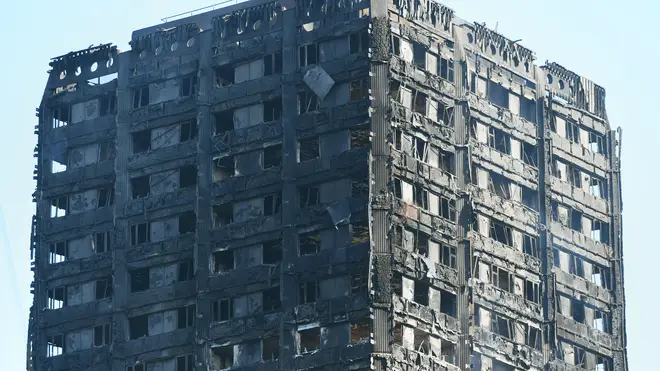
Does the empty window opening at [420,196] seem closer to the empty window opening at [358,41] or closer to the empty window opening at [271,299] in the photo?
the empty window opening at [358,41]

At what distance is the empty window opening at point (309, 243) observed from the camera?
647ft

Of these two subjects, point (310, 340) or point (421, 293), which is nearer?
point (310, 340)

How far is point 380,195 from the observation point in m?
194

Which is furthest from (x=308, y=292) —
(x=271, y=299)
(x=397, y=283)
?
(x=397, y=283)

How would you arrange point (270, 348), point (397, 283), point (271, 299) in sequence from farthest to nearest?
point (271, 299) → point (270, 348) → point (397, 283)

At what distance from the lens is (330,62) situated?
200 meters

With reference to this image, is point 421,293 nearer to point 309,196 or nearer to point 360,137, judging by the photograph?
point 309,196

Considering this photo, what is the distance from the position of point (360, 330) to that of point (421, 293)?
22.6 feet

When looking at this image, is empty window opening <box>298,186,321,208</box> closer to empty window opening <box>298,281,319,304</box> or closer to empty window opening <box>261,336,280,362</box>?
empty window opening <box>298,281,319,304</box>

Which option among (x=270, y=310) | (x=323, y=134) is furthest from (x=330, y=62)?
(x=270, y=310)

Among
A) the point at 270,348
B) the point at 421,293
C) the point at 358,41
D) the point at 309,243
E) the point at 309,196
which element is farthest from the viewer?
the point at 358,41

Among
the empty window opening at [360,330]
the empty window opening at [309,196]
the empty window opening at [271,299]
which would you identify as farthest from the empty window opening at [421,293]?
the empty window opening at [271,299]

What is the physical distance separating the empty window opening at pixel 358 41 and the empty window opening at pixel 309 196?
10.8m

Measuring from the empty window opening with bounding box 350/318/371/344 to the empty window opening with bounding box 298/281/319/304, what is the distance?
4611mm
